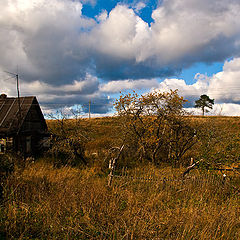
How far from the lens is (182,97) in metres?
11.8

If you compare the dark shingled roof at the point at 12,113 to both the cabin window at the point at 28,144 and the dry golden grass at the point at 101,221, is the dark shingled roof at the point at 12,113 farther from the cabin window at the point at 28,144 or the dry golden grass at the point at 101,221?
the dry golden grass at the point at 101,221

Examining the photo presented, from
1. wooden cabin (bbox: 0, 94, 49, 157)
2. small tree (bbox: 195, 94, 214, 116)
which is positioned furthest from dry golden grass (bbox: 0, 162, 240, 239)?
small tree (bbox: 195, 94, 214, 116)

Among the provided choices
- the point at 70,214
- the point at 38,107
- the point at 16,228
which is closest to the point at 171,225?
the point at 70,214

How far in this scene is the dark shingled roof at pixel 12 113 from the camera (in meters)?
15.2

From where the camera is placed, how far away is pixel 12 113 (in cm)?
1639

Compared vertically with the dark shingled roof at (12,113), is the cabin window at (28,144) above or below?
below

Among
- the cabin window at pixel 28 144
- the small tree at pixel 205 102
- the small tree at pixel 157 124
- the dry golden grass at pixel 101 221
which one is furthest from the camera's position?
the small tree at pixel 205 102

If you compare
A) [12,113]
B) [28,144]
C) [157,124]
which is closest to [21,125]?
[12,113]

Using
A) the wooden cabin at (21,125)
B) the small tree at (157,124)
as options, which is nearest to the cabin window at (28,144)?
the wooden cabin at (21,125)

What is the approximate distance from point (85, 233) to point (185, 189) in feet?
14.1

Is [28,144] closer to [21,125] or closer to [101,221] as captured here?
[21,125]

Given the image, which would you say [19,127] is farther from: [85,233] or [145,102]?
[85,233]

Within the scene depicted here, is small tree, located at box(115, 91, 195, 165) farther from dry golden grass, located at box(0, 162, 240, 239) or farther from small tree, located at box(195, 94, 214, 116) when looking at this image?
small tree, located at box(195, 94, 214, 116)

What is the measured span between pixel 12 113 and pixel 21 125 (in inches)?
73.5
